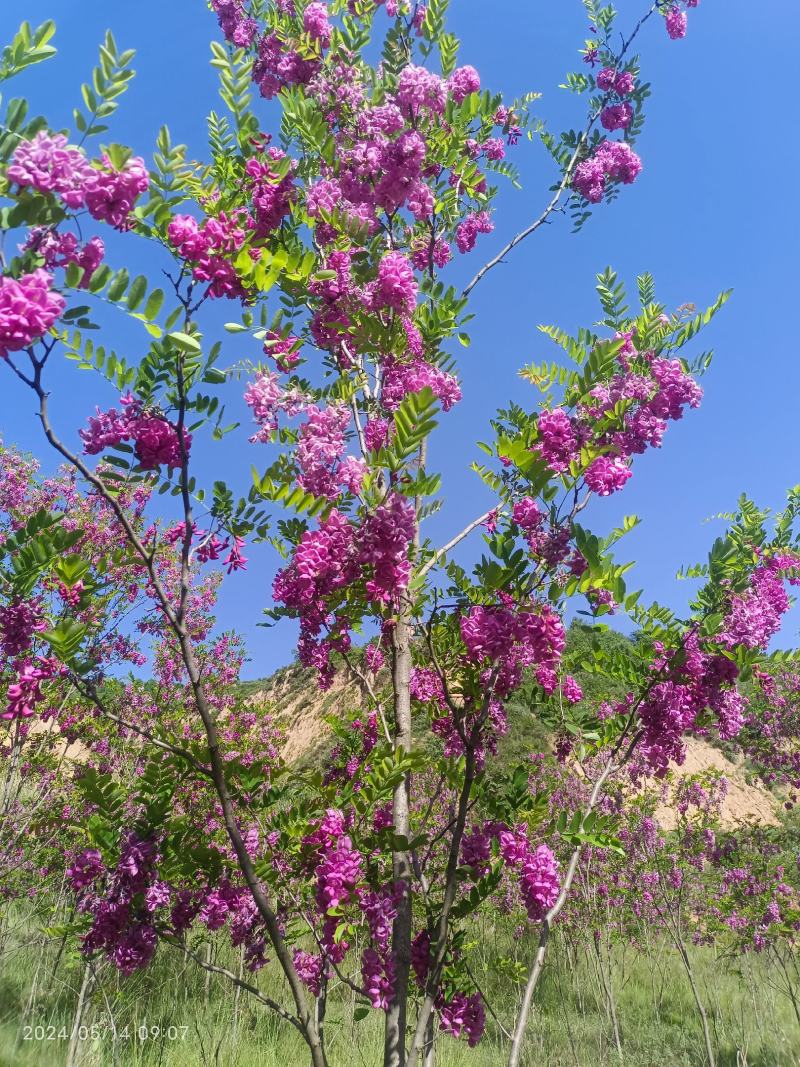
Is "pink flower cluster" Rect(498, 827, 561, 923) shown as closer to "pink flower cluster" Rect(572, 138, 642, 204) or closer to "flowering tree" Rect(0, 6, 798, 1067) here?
"flowering tree" Rect(0, 6, 798, 1067)

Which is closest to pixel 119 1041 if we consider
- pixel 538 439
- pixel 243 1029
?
pixel 243 1029

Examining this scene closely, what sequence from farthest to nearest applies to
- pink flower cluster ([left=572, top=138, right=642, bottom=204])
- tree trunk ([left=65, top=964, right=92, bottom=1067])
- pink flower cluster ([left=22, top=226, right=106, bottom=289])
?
tree trunk ([left=65, top=964, right=92, bottom=1067]), pink flower cluster ([left=572, top=138, right=642, bottom=204]), pink flower cluster ([left=22, top=226, right=106, bottom=289])

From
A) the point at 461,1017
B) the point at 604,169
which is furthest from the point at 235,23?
the point at 461,1017

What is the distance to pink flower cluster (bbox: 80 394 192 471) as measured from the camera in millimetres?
2021

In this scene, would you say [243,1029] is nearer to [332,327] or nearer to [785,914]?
[785,914]

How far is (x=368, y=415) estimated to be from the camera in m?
2.83

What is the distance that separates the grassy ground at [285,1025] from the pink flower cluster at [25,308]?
15.5 feet

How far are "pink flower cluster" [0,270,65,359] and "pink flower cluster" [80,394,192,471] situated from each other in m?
0.63

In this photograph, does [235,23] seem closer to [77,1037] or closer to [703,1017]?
[77,1037]

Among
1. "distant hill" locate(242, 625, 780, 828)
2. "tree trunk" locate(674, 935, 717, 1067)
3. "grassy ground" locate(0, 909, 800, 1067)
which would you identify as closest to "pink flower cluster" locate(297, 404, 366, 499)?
"grassy ground" locate(0, 909, 800, 1067)

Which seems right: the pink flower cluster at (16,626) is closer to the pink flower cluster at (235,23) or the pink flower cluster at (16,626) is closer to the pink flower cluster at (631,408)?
the pink flower cluster at (631,408)
